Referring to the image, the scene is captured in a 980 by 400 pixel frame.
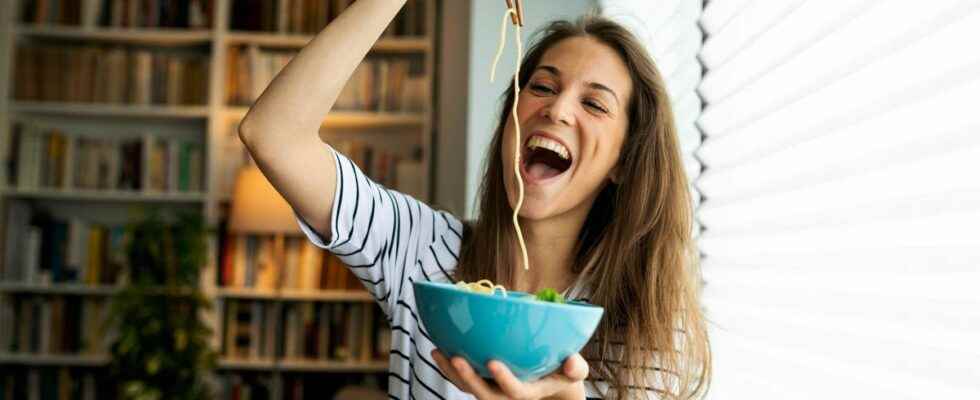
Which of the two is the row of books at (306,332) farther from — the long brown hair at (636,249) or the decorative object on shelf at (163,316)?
the long brown hair at (636,249)

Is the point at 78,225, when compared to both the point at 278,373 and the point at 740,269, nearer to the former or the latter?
the point at 278,373

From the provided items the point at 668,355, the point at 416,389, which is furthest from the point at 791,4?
the point at 416,389

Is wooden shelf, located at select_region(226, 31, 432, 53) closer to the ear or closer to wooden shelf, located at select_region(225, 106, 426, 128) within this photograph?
wooden shelf, located at select_region(225, 106, 426, 128)

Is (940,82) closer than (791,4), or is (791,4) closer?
(940,82)

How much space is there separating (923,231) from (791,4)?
18.8 inches

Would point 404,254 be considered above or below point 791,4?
below

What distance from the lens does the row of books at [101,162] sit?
4.18 meters

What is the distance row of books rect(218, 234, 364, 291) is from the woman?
115 inches

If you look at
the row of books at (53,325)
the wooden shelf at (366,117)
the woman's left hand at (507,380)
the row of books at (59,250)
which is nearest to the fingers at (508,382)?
the woman's left hand at (507,380)

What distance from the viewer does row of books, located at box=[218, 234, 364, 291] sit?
423 cm

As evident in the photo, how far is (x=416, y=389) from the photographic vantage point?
1222mm

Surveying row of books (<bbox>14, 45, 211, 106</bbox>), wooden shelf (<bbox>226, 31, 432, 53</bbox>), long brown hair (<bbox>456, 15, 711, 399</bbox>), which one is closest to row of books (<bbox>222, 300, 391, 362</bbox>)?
row of books (<bbox>14, 45, 211, 106</bbox>)

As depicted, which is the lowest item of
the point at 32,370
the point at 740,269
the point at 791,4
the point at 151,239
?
the point at 32,370

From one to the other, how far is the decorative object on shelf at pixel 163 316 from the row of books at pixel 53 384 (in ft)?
1.45
